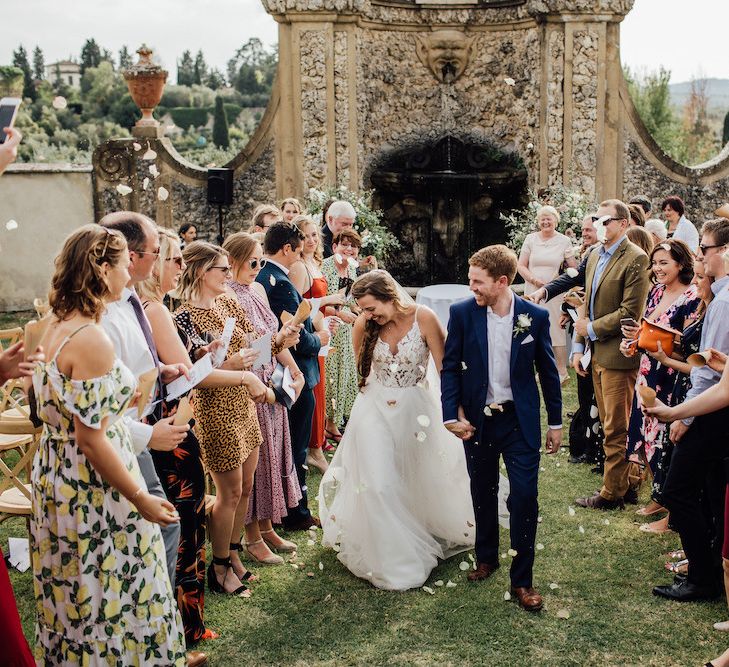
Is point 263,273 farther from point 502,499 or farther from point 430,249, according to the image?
point 430,249

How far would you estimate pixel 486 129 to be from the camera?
13.8 metres

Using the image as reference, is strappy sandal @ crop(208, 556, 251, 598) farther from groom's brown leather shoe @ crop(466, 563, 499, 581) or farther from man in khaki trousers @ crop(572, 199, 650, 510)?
man in khaki trousers @ crop(572, 199, 650, 510)

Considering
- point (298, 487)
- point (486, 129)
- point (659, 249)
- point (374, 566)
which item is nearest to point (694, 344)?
point (659, 249)

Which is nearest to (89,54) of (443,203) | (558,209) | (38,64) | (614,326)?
(38,64)

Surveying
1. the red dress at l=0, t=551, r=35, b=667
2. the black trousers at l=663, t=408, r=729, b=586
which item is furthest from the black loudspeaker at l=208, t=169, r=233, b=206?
the red dress at l=0, t=551, r=35, b=667

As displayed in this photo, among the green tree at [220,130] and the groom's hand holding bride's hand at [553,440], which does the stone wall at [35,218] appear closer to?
the groom's hand holding bride's hand at [553,440]

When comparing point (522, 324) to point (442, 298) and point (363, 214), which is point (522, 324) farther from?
point (363, 214)

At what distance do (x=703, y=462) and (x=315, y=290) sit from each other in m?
3.05

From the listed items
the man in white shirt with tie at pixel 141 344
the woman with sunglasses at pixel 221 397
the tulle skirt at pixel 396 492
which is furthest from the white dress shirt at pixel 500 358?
the man in white shirt with tie at pixel 141 344

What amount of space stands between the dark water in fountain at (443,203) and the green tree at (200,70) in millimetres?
37009

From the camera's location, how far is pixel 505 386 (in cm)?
469

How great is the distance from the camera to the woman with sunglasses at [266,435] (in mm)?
5023

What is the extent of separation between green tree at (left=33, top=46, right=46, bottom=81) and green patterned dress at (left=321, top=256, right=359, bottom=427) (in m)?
39.8

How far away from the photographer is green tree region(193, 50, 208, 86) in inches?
1906
